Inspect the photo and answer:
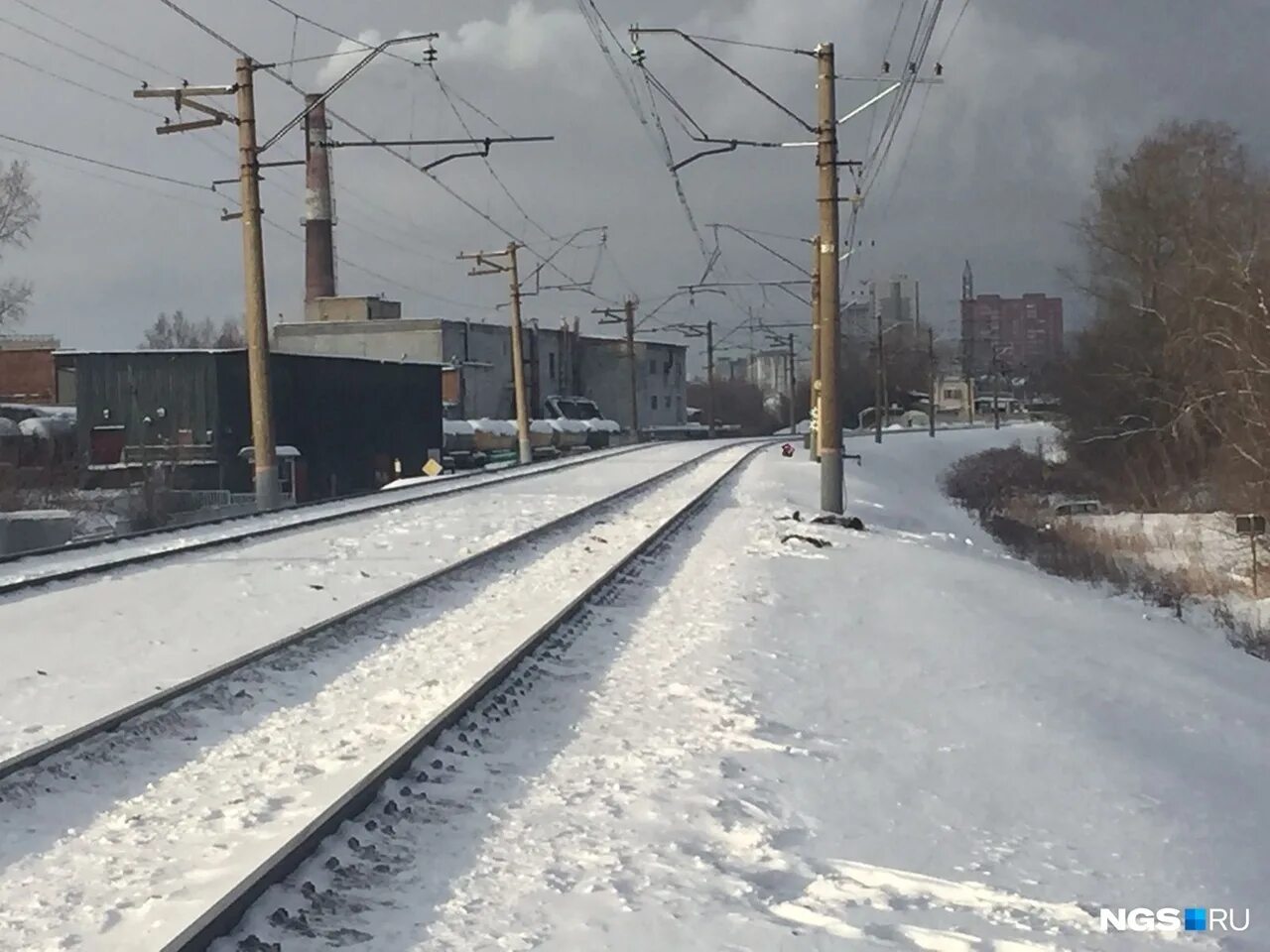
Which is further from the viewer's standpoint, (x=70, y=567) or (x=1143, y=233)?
(x=1143, y=233)

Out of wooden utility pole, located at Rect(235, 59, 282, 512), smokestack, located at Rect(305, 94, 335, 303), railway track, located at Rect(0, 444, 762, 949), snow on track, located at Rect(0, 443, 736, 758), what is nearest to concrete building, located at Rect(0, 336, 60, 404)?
smokestack, located at Rect(305, 94, 335, 303)

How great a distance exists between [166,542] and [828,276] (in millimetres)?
11926

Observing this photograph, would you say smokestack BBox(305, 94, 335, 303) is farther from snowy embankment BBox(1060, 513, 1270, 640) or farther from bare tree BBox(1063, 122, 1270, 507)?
snowy embankment BBox(1060, 513, 1270, 640)

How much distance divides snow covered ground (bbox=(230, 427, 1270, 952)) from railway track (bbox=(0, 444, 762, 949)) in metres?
0.30

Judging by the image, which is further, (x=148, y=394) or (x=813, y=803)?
(x=148, y=394)

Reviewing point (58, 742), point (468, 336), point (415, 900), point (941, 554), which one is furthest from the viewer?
point (468, 336)

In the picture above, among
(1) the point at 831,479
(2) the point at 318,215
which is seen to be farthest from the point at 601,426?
(1) the point at 831,479

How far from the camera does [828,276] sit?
80.8 ft

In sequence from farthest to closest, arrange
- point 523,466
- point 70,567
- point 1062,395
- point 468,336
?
point 468,336, point 1062,395, point 523,466, point 70,567

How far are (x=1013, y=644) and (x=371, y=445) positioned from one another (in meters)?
47.2

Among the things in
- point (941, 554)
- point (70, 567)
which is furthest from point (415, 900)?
point (941, 554)

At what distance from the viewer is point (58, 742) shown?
7699 mm

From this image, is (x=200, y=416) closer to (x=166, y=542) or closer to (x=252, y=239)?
(x=252, y=239)

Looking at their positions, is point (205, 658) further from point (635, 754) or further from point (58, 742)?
point (635, 754)
